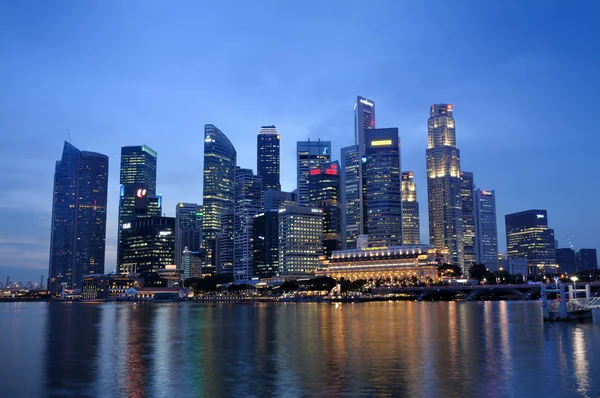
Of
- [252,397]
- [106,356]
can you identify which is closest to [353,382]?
[252,397]

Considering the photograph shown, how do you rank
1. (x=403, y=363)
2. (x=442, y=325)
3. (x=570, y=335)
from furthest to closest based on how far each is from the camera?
(x=442, y=325), (x=570, y=335), (x=403, y=363)

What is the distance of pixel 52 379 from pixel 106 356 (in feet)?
42.7

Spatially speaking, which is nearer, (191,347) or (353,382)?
(353,382)

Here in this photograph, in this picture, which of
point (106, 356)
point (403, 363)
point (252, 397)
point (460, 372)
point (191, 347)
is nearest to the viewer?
point (252, 397)

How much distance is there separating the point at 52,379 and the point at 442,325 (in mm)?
62158

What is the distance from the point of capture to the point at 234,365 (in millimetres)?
48219

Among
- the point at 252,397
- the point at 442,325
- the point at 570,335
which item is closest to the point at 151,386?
the point at 252,397

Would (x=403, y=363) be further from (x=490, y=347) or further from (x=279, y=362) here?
(x=490, y=347)

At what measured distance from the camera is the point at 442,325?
8938 cm

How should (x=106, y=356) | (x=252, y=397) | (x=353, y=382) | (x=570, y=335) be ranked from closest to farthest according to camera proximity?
(x=252, y=397) → (x=353, y=382) → (x=106, y=356) → (x=570, y=335)

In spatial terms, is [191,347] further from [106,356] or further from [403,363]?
[403,363]

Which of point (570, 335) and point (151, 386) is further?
point (570, 335)

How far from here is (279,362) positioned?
49406 mm

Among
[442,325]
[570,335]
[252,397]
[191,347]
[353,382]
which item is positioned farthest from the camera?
[442,325]
